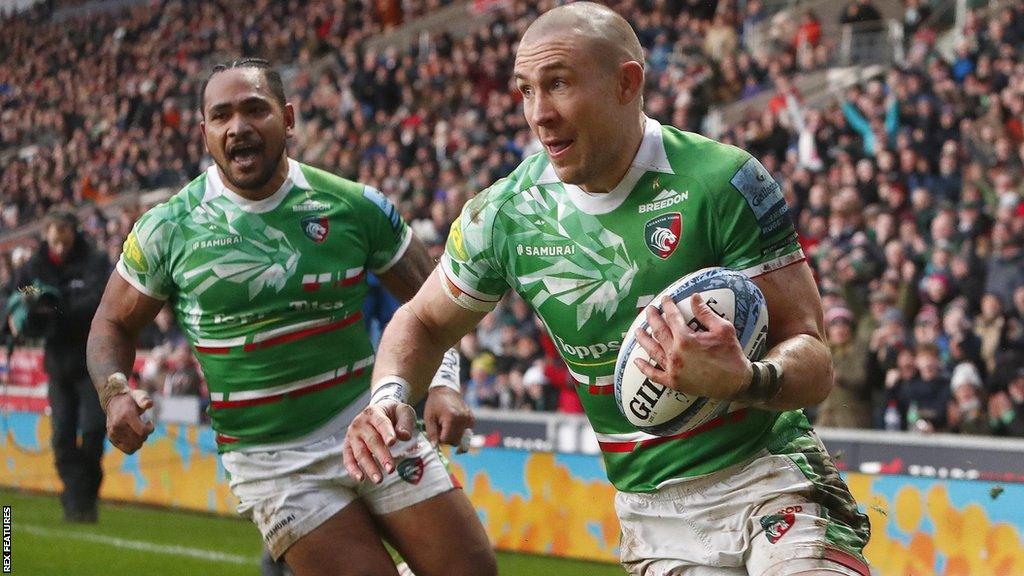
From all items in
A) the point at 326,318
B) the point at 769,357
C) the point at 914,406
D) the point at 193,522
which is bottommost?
the point at 193,522

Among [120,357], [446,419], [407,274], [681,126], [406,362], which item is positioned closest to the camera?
[406,362]

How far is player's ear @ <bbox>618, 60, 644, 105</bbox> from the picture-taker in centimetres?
394

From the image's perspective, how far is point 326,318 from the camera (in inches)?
222

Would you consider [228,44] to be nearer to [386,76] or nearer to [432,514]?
[386,76]

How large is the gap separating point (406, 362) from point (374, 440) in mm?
516

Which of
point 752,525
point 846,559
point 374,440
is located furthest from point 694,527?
point 374,440

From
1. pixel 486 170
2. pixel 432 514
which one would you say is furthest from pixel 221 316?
pixel 486 170

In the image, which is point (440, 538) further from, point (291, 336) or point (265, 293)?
point (265, 293)

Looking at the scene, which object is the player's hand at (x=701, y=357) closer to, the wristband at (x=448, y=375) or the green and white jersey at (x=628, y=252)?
the green and white jersey at (x=628, y=252)

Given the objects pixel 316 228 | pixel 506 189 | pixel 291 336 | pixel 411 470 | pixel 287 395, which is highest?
pixel 506 189

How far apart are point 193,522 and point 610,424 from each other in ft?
31.5

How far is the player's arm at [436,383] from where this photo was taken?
499cm

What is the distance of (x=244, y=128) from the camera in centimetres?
557

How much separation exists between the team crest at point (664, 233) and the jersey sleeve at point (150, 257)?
2.41 m
